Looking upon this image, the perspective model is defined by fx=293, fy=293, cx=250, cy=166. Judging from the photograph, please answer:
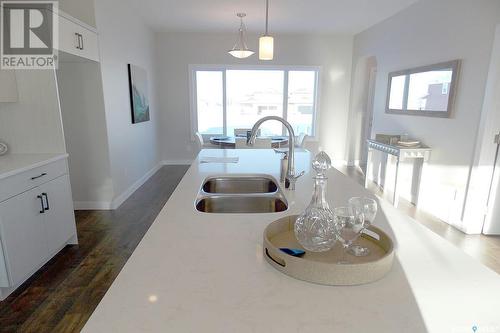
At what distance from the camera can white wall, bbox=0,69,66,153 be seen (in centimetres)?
249

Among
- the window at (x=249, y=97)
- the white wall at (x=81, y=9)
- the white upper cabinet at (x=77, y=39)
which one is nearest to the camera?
the white upper cabinet at (x=77, y=39)

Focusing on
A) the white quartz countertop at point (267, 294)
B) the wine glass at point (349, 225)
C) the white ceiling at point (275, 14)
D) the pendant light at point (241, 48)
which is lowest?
the white quartz countertop at point (267, 294)

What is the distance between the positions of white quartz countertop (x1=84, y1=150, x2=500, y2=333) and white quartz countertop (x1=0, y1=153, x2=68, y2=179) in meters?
1.56

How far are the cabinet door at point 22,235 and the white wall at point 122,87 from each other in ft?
5.00

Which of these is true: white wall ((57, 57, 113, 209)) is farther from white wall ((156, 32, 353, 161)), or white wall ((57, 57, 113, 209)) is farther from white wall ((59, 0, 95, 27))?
white wall ((156, 32, 353, 161))

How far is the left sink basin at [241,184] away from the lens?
1.95 metres

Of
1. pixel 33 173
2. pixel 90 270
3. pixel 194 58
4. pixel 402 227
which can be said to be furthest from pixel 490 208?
pixel 194 58

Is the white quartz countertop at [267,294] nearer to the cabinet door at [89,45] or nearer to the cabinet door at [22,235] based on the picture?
the cabinet door at [22,235]

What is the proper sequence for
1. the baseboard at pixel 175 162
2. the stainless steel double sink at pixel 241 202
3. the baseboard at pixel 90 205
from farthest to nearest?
the baseboard at pixel 175 162, the baseboard at pixel 90 205, the stainless steel double sink at pixel 241 202

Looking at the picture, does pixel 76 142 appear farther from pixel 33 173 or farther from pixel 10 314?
pixel 10 314

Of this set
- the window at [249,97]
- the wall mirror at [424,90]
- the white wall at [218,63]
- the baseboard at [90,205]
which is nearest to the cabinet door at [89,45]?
the baseboard at [90,205]

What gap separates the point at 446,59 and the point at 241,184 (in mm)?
3068

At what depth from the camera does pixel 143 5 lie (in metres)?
4.29

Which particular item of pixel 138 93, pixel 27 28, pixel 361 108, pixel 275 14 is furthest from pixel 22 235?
pixel 361 108
